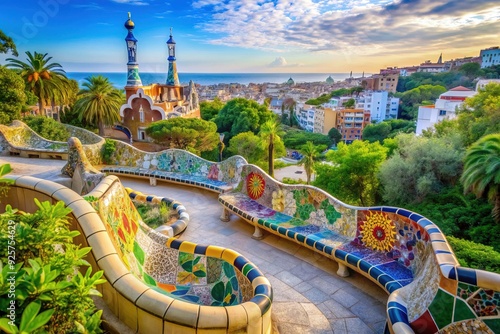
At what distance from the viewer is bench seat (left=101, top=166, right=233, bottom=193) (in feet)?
28.3

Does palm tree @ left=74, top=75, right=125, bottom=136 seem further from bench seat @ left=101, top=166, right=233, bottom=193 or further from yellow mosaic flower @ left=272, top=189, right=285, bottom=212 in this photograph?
yellow mosaic flower @ left=272, top=189, right=285, bottom=212

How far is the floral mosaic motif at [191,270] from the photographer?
429cm

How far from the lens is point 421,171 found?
15.8m

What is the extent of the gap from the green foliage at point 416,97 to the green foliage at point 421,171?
54528mm

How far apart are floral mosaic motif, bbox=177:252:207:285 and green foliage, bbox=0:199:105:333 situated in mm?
2085

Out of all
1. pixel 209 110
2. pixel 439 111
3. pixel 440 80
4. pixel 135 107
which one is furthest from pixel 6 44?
pixel 440 80

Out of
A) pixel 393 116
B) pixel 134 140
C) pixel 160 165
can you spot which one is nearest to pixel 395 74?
pixel 393 116

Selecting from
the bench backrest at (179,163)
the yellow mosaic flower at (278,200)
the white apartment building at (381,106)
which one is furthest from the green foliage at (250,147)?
the white apartment building at (381,106)

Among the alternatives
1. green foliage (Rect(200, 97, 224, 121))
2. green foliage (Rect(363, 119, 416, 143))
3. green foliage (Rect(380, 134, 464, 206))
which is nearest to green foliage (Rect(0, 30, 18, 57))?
green foliage (Rect(380, 134, 464, 206))

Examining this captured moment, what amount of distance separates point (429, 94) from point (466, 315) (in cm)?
7506

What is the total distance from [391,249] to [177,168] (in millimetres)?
6575

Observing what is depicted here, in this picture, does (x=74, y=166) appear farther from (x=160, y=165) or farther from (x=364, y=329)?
(x=364, y=329)

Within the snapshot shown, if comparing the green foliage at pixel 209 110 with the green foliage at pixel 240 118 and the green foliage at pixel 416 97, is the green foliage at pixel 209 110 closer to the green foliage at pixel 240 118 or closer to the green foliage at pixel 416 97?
the green foliage at pixel 240 118

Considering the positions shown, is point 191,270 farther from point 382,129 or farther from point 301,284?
point 382,129
